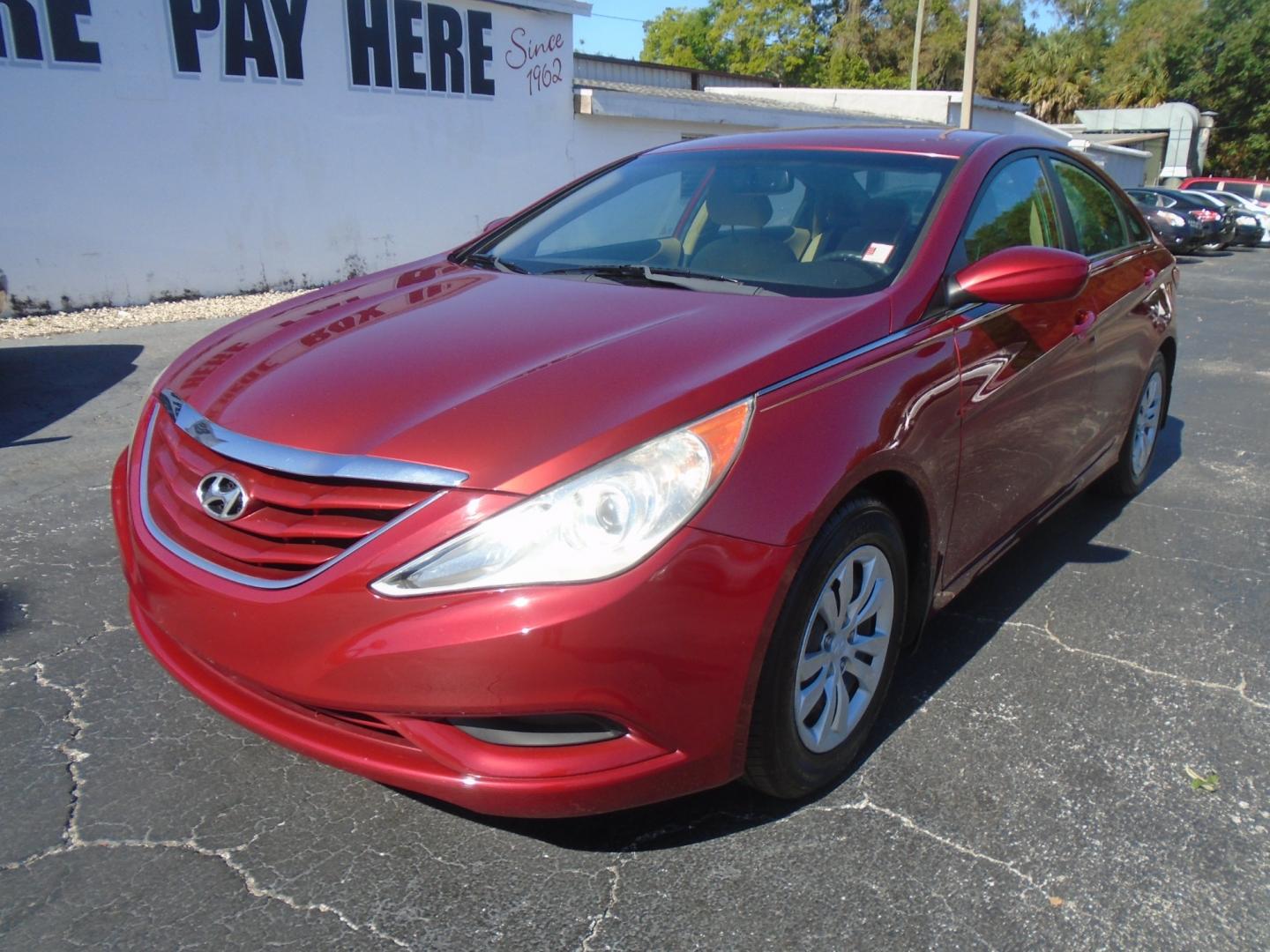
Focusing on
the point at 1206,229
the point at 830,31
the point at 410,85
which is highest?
the point at 830,31

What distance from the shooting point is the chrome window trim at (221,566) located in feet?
6.74

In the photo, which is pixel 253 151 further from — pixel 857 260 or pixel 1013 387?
pixel 1013 387

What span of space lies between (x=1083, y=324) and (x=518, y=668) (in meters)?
2.73

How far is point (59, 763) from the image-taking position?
2658 mm

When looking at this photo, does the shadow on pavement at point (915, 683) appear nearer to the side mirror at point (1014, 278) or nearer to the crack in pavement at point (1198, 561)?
the crack in pavement at point (1198, 561)

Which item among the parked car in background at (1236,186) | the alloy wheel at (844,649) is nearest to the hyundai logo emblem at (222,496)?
the alloy wheel at (844,649)

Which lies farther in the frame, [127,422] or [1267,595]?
[127,422]

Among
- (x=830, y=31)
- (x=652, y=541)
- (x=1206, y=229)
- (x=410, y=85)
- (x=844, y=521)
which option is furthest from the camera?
(x=830, y=31)

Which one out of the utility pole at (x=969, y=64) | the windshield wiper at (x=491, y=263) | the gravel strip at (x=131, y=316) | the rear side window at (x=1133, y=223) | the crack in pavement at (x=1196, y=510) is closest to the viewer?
the windshield wiper at (x=491, y=263)

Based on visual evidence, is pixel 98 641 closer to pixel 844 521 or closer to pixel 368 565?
pixel 368 565

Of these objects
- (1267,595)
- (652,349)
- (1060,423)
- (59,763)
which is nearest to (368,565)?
(652,349)

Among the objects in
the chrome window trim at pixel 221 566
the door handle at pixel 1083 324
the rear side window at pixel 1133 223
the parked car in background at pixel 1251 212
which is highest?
the rear side window at pixel 1133 223

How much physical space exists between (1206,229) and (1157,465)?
20363mm

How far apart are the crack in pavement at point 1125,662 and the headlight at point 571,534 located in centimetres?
197
